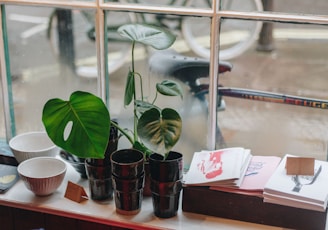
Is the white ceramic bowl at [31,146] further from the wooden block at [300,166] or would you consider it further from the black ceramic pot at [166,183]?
the wooden block at [300,166]

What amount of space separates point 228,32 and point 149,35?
645 millimetres

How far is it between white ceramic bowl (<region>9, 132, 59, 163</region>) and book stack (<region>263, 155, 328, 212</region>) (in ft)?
2.37

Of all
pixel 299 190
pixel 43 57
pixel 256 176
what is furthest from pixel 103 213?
pixel 43 57

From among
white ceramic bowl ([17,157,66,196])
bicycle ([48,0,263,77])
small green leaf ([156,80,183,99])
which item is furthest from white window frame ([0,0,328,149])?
white ceramic bowl ([17,157,66,196])

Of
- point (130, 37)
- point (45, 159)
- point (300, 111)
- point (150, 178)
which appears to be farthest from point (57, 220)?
point (300, 111)

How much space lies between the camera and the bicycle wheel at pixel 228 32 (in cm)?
163

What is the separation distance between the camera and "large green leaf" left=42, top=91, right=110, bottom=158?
1376mm

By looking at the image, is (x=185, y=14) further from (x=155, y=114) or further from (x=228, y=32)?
(x=228, y=32)

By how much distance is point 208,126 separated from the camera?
164 cm

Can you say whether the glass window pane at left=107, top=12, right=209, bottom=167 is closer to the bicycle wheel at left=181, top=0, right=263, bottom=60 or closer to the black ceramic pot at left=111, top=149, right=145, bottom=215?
the bicycle wheel at left=181, top=0, right=263, bottom=60

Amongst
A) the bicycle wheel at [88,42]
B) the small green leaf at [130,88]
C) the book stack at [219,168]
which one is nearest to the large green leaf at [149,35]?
the small green leaf at [130,88]

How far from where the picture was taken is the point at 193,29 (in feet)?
6.79

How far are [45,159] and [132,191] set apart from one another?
0.35 meters

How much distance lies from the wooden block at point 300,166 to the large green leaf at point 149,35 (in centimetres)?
48
